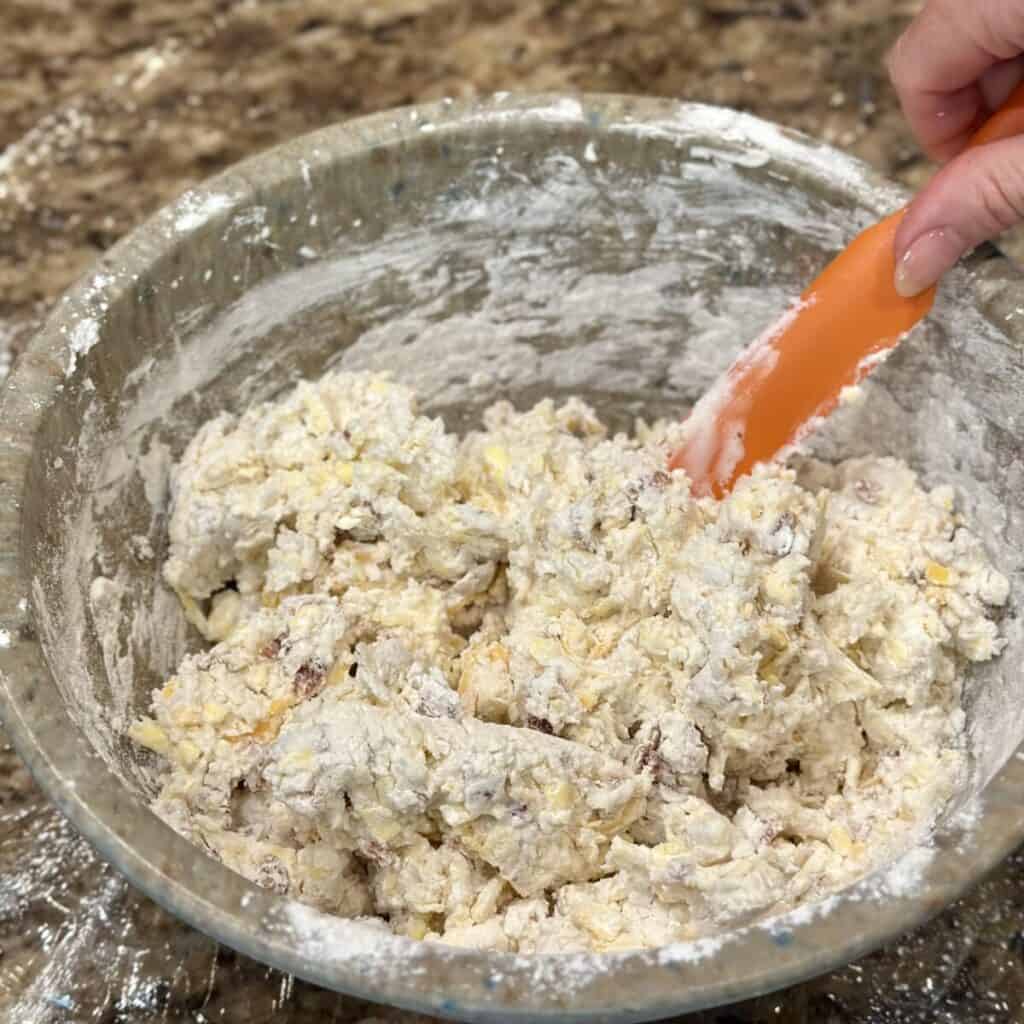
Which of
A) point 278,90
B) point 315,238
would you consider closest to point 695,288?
point 315,238

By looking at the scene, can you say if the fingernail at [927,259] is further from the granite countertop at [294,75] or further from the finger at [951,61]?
the granite countertop at [294,75]

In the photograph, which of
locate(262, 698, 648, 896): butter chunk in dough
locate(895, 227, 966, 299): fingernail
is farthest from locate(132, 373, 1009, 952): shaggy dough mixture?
locate(895, 227, 966, 299): fingernail

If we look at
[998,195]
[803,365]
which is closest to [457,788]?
[803,365]

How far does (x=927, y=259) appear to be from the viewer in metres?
1.04

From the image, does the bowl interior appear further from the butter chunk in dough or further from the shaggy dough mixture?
the butter chunk in dough

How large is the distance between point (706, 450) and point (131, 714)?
2.02ft

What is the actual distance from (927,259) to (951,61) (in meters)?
0.20

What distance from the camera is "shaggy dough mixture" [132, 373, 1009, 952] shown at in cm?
92

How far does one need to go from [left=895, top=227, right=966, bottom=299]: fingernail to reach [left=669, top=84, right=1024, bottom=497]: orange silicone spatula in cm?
1

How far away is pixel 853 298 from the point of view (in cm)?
111

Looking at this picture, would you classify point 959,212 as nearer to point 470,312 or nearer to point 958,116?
point 958,116

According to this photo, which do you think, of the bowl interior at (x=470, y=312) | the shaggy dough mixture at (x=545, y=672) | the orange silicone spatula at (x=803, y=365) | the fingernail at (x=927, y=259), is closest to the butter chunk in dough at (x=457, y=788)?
the shaggy dough mixture at (x=545, y=672)

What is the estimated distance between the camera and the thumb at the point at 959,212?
3.21 feet

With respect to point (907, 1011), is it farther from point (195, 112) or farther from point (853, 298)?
point (195, 112)
